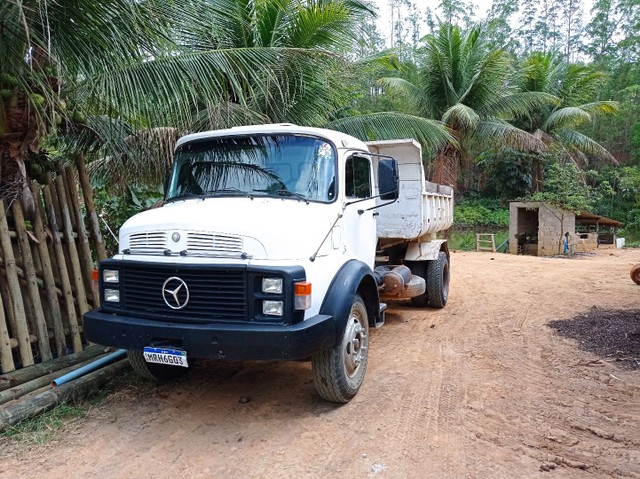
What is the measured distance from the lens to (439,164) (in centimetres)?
1931

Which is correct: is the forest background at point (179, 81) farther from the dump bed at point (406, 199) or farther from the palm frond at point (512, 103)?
the dump bed at point (406, 199)

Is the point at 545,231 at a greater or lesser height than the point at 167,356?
lesser

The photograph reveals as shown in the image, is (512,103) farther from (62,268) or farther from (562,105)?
(62,268)

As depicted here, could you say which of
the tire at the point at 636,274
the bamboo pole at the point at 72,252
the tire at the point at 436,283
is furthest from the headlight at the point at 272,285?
the tire at the point at 636,274

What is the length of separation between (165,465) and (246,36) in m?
7.29

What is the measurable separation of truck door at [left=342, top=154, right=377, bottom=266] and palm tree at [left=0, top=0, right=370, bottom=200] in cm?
182

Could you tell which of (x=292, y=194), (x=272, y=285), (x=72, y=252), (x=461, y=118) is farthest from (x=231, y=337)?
(x=461, y=118)

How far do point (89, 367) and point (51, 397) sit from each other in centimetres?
54

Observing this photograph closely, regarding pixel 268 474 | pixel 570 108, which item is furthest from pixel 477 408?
pixel 570 108

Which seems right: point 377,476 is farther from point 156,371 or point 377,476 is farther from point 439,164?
point 439,164

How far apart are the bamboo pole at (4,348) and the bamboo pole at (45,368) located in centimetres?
8

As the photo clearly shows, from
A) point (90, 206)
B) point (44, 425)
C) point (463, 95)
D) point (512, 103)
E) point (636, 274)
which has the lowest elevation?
point (636, 274)

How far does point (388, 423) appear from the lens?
148 inches

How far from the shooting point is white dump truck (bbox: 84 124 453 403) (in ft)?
11.2
